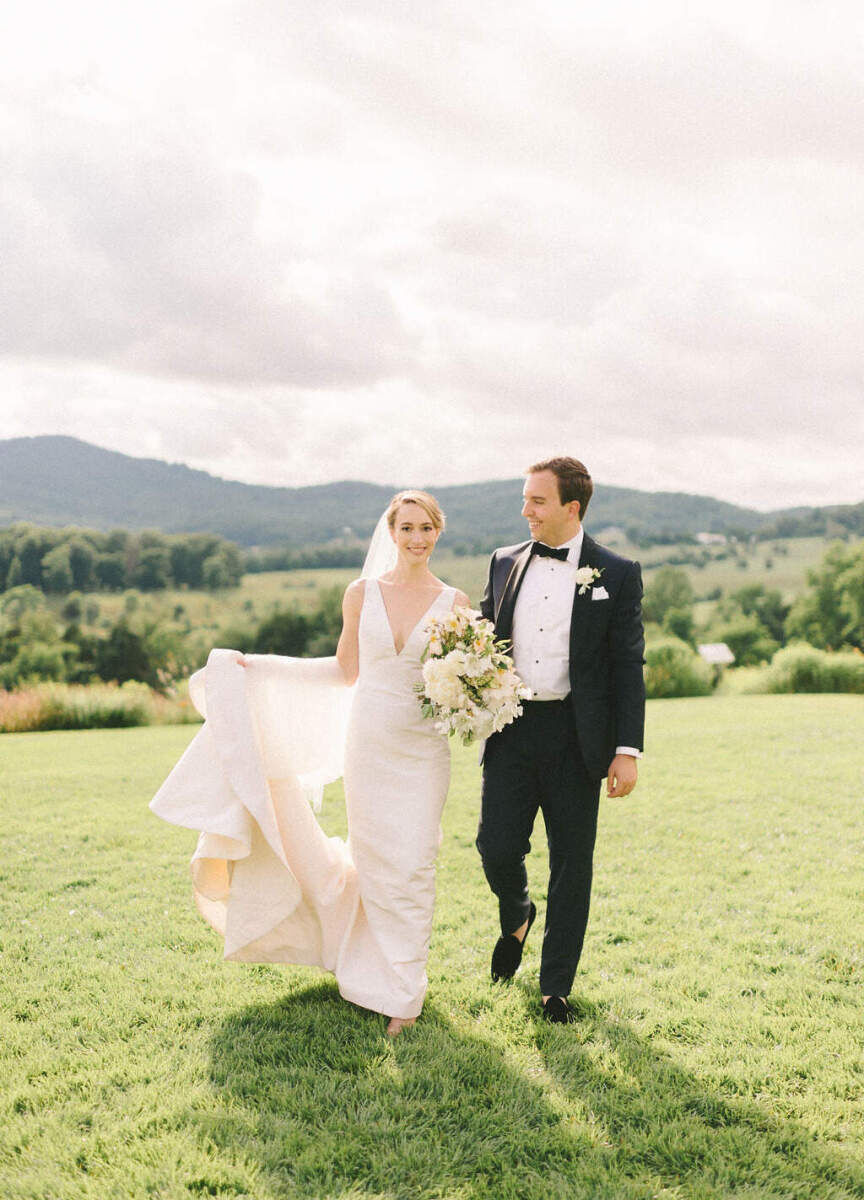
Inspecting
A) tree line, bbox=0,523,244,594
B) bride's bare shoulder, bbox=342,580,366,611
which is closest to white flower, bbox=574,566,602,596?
bride's bare shoulder, bbox=342,580,366,611

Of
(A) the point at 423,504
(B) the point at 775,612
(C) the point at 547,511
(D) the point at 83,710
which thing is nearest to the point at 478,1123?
(C) the point at 547,511

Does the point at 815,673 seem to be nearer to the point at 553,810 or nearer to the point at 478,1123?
the point at 553,810

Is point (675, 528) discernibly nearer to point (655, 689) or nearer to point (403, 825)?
point (655, 689)

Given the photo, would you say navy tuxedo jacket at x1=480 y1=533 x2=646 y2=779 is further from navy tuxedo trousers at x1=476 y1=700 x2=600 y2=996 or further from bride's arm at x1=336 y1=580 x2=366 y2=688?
bride's arm at x1=336 y1=580 x2=366 y2=688

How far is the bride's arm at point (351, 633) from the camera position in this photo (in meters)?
4.87

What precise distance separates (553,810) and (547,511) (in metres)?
1.58

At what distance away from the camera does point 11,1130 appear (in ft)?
11.3

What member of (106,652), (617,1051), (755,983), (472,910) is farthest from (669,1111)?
(106,652)

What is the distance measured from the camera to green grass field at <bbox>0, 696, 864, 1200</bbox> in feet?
10.7

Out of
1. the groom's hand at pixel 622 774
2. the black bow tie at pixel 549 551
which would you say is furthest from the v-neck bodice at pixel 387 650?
the groom's hand at pixel 622 774

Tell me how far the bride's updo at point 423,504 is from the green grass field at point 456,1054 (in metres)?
2.62

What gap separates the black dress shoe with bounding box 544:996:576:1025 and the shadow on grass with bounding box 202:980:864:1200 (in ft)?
0.42

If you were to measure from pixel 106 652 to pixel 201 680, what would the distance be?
48.4 meters

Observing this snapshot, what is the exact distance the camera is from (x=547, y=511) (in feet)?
14.9
